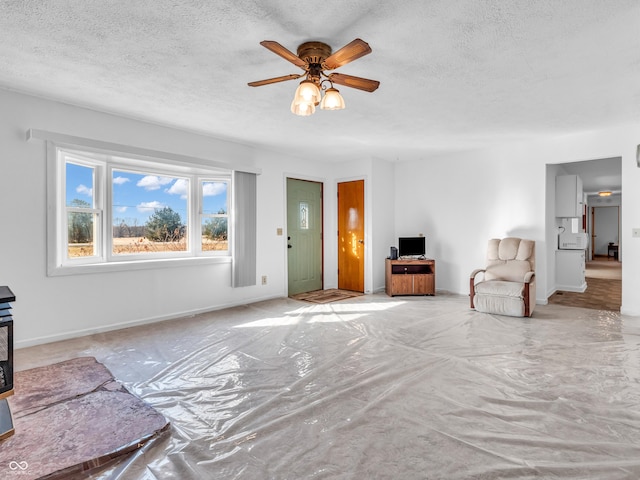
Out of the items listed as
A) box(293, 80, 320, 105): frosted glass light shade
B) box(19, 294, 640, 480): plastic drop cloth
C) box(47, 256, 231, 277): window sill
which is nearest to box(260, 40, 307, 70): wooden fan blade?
box(293, 80, 320, 105): frosted glass light shade

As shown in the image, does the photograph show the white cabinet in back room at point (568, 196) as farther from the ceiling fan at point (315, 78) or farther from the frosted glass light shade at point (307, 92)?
the frosted glass light shade at point (307, 92)

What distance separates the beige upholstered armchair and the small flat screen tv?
106 centimetres

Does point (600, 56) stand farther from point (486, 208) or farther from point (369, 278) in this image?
point (369, 278)

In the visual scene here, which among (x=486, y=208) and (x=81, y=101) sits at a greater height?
(x=81, y=101)

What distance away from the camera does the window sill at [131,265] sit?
141 inches

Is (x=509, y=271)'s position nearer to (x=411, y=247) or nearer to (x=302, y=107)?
(x=411, y=247)

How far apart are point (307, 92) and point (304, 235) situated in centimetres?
398

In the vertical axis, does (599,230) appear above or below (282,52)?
below

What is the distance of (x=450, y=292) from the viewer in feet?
19.6

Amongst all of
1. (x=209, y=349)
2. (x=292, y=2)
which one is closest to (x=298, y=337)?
(x=209, y=349)

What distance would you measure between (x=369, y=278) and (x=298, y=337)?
107 inches

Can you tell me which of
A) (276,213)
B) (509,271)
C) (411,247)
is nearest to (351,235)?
(411,247)

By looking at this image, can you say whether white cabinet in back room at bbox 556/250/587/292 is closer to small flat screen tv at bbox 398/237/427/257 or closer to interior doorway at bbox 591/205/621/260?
small flat screen tv at bbox 398/237/427/257

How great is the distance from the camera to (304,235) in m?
6.25
